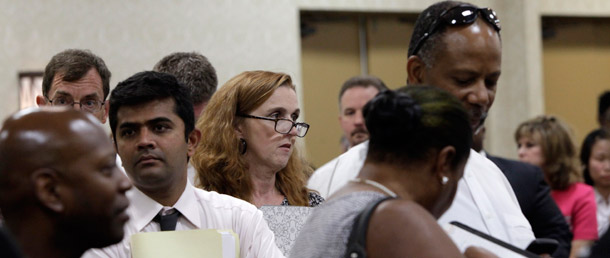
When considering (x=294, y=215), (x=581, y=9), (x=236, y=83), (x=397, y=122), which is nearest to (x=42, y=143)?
(x=397, y=122)

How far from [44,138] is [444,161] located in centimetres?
85

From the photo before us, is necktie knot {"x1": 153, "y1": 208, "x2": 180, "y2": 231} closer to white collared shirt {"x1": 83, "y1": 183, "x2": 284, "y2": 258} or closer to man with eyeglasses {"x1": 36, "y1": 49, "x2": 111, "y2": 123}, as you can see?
white collared shirt {"x1": 83, "y1": 183, "x2": 284, "y2": 258}

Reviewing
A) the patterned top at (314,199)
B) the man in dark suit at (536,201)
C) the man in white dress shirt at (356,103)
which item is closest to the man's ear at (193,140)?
the patterned top at (314,199)

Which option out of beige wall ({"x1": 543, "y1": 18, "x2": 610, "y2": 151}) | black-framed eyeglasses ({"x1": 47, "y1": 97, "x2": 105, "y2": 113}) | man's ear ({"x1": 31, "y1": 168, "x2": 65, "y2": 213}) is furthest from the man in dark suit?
beige wall ({"x1": 543, "y1": 18, "x2": 610, "y2": 151})

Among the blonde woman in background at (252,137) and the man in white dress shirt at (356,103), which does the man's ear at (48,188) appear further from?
the man in white dress shirt at (356,103)

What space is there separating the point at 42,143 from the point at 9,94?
5.61 meters

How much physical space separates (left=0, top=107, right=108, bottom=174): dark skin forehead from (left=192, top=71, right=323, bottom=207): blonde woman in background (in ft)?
5.21

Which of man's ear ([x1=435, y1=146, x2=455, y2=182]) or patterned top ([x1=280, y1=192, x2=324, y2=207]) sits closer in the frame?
man's ear ([x1=435, y1=146, x2=455, y2=182])

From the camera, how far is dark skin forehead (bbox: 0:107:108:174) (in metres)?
1.70

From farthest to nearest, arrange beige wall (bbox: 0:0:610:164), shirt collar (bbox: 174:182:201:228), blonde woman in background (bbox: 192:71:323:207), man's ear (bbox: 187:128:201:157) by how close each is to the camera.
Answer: beige wall (bbox: 0:0:610:164), blonde woman in background (bbox: 192:71:323:207), man's ear (bbox: 187:128:201:157), shirt collar (bbox: 174:182:201:228)

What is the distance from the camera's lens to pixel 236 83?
3.47 meters

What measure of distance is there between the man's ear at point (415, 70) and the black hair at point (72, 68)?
1632 mm

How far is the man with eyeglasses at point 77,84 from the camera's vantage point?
Answer: 12.1 ft

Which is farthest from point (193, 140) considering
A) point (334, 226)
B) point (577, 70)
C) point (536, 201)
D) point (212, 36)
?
point (577, 70)
